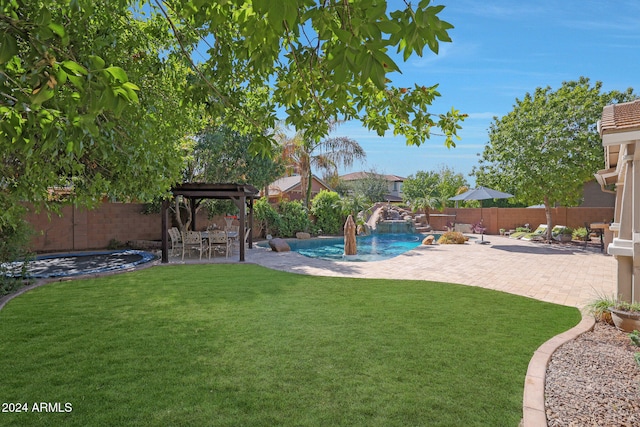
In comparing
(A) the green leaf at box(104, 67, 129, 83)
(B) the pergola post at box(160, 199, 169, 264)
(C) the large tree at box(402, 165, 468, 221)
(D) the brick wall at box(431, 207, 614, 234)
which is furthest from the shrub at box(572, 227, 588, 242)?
(A) the green leaf at box(104, 67, 129, 83)

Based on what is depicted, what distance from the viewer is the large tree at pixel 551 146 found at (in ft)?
54.3

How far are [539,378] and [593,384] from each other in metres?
0.50

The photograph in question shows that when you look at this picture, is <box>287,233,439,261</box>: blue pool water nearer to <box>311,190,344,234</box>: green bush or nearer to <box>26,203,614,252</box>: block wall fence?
<box>311,190,344,234</box>: green bush

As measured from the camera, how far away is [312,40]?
321cm

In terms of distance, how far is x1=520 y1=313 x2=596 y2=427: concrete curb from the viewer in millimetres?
3229

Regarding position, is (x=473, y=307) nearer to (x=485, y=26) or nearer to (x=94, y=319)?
(x=485, y=26)

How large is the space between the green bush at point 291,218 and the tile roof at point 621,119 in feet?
54.6

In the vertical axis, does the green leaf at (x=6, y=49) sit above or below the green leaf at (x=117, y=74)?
above

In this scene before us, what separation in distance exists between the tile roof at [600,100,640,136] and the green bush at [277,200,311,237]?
16.7 metres

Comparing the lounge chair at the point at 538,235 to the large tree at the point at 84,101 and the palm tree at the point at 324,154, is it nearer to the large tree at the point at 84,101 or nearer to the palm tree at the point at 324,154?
the palm tree at the point at 324,154

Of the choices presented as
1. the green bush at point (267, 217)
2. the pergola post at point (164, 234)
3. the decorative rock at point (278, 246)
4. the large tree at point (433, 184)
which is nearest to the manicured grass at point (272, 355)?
the pergola post at point (164, 234)

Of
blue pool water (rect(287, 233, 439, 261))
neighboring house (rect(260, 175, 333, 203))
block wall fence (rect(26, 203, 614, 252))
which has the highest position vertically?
neighboring house (rect(260, 175, 333, 203))

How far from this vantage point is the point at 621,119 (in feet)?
19.7

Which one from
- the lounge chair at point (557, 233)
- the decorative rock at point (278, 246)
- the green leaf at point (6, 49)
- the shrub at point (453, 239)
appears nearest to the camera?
the green leaf at point (6, 49)
